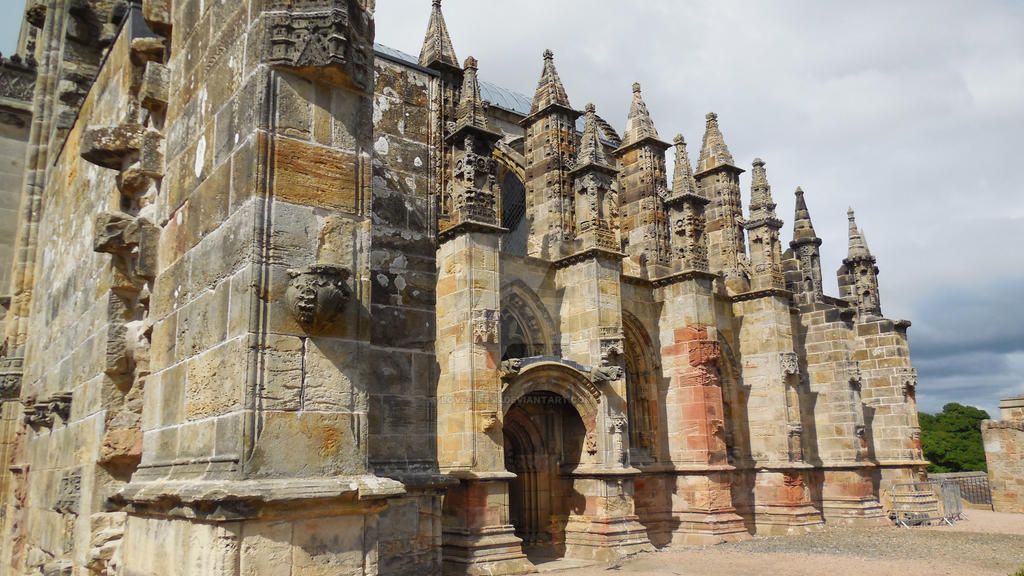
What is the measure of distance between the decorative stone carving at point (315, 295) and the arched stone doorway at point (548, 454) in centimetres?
1090

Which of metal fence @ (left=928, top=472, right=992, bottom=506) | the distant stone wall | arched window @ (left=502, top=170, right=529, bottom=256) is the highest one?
arched window @ (left=502, top=170, right=529, bottom=256)

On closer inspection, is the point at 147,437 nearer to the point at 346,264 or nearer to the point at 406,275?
the point at 346,264

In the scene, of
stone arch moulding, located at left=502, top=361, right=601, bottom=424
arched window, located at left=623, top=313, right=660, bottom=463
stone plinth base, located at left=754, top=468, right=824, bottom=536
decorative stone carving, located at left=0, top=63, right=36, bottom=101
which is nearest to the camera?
decorative stone carving, located at left=0, top=63, right=36, bottom=101

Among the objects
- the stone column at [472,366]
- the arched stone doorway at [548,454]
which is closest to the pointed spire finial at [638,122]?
the stone column at [472,366]

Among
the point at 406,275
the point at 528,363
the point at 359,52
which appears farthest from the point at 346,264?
the point at 528,363

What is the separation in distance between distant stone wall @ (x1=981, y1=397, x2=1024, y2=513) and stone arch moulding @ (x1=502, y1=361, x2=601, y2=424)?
14.9m

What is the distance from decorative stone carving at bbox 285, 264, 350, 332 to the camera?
9.21ft

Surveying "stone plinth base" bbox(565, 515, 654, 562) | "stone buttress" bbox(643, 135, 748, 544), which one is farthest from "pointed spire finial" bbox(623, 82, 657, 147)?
"stone plinth base" bbox(565, 515, 654, 562)

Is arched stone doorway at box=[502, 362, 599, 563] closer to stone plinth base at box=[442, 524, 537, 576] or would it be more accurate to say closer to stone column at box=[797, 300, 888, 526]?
stone plinth base at box=[442, 524, 537, 576]

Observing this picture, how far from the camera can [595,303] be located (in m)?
14.3

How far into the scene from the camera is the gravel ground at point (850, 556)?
1152 centimetres

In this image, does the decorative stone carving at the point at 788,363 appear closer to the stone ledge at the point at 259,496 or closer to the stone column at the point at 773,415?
the stone column at the point at 773,415

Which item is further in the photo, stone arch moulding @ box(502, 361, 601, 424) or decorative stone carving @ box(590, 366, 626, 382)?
decorative stone carving @ box(590, 366, 626, 382)

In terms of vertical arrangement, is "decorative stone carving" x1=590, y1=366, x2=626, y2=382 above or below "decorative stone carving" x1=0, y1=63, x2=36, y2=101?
below
